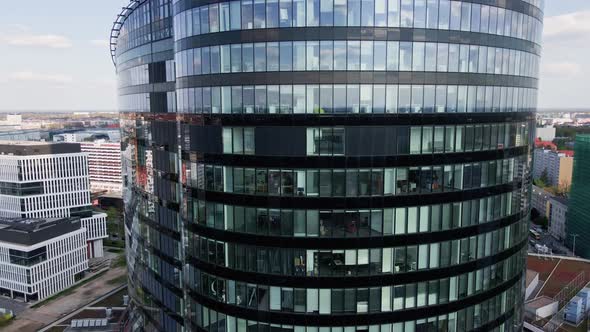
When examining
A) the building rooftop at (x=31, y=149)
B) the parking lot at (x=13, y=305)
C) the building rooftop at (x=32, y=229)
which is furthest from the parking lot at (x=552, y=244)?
the building rooftop at (x=31, y=149)

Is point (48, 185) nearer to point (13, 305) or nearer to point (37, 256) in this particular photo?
point (37, 256)

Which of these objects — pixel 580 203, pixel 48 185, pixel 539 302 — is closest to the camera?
pixel 539 302

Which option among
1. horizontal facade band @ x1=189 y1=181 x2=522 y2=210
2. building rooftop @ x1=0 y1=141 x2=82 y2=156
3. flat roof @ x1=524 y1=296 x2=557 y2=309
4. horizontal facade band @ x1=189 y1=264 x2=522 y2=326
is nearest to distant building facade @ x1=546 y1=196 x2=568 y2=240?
flat roof @ x1=524 y1=296 x2=557 y2=309

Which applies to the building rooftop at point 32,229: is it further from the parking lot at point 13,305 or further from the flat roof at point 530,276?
the flat roof at point 530,276

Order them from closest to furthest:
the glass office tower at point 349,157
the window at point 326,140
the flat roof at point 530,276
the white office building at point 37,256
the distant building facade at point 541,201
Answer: the glass office tower at point 349,157
the window at point 326,140
the flat roof at point 530,276
the white office building at point 37,256
the distant building facade at point 541,201

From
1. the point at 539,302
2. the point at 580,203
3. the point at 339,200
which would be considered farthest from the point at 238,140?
the point at 580,203

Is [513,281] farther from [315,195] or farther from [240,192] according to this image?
[240,192]

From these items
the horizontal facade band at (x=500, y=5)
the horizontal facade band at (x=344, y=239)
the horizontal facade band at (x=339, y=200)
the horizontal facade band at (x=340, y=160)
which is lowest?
the horizontal facade band at (x=344, y=239)
